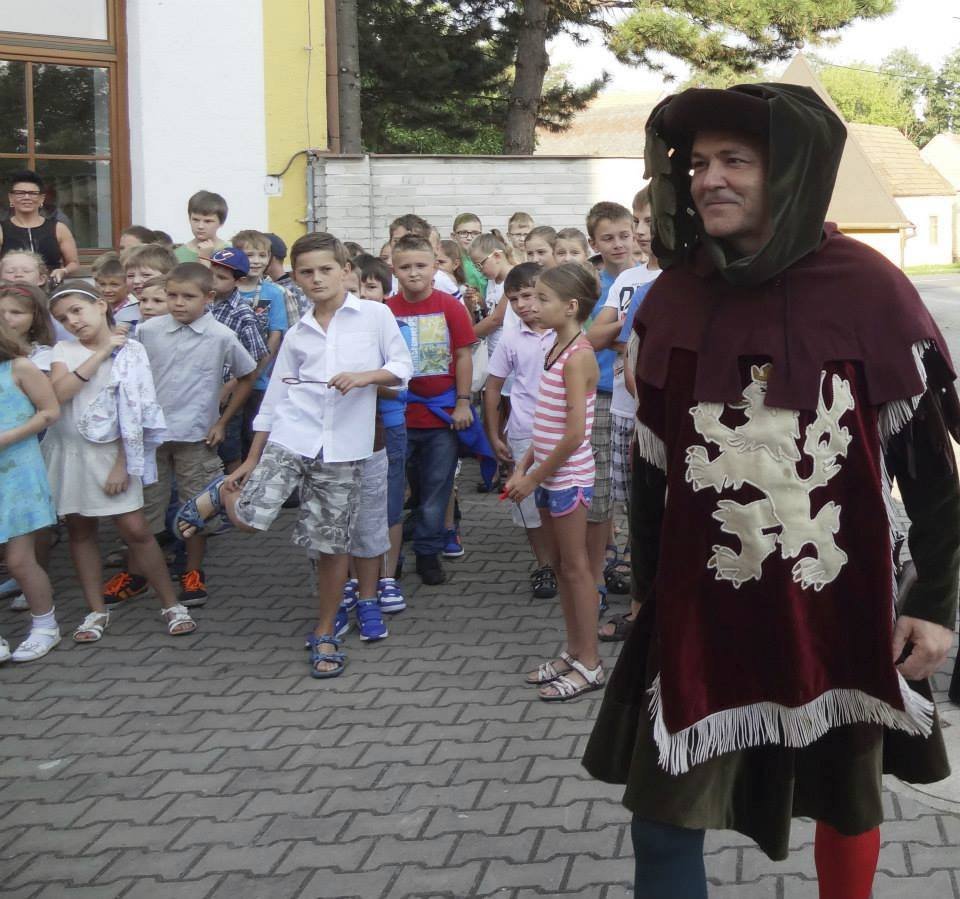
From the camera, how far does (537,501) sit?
507cm

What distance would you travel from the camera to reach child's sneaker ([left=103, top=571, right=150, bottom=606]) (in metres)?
6.46

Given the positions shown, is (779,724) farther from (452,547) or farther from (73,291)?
(452,547)

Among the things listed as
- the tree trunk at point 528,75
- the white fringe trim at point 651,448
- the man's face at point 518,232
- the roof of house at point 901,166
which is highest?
the roof of house at point 901,166

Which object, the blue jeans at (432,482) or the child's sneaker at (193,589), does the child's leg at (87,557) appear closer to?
the child's sneaker at (193,589)

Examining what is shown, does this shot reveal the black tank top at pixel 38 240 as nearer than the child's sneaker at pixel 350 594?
No

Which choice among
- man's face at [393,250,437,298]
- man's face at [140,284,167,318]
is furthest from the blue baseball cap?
man's face at [393,250,437,298]

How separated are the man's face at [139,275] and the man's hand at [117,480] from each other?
1.43 m

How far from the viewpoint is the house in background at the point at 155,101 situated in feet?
35.7

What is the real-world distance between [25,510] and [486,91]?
1758 centimetres

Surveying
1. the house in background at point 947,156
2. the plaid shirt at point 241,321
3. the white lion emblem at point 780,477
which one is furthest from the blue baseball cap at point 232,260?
the house in background at point 947,156

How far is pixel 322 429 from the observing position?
543 centimetres

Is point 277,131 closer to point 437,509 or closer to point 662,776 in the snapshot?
point 437,509

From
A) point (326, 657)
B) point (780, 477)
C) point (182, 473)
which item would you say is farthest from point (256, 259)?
point (780, 477)

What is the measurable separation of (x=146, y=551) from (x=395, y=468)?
1.25 meters
